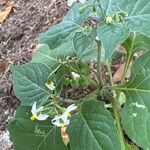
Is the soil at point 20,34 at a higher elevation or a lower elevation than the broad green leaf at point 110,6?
lower

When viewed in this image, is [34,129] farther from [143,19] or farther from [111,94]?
[143,19]

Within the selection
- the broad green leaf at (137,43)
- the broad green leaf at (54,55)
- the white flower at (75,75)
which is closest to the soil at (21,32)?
the broad green leaf at (54,55)

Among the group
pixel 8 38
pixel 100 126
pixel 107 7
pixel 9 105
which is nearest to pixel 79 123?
pixel 100 126

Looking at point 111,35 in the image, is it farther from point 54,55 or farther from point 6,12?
point 6,12

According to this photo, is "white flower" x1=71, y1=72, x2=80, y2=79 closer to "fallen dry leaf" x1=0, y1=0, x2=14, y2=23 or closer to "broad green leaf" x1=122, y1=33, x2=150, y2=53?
"broad green leaf" x1=122, y1=33, x2=150, y2=53

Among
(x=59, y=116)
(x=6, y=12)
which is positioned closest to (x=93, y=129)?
(x=59, y=116)

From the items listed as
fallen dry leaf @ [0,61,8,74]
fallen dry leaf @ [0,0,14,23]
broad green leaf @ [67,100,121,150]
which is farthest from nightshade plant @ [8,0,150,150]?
fallen dry leaf @ [0,0,14,23]

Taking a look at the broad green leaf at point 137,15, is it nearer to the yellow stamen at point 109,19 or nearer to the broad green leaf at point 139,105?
the yellow stamen at point 109,19
